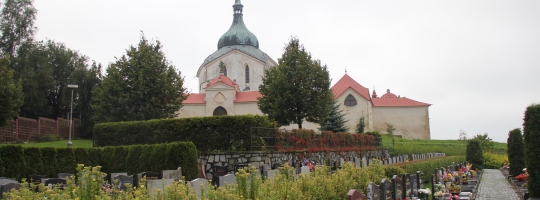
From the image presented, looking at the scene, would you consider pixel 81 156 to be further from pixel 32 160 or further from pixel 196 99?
pixel 196 99

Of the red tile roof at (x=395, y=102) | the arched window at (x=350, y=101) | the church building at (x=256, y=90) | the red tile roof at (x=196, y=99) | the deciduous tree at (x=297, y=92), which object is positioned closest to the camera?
the deciduous tree at (x=297, y=92)

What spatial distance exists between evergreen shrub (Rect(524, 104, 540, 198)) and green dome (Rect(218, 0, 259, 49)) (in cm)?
4423

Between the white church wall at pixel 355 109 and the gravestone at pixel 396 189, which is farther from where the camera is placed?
the white church wall at pixel 355 109

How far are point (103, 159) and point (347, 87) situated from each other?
38.5m

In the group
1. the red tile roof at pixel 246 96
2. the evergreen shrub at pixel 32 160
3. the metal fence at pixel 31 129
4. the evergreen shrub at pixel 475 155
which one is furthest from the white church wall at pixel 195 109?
the evergreen shrub at pixel 32 160

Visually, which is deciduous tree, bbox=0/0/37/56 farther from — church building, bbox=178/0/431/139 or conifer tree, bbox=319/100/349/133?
conifer tree, bbox=319/100/349/133

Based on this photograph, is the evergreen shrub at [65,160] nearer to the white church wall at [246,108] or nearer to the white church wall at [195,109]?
the white church wall at [246,108]

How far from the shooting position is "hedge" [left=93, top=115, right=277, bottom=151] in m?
16.4

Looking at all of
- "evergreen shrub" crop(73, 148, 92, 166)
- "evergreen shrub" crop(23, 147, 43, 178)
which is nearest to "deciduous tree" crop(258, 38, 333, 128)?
"evergreen shrub" crop(73, 148, 92, 166)

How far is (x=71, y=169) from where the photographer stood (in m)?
14.9

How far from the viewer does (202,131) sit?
55.5 feet

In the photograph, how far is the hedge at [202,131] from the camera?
16359 mm

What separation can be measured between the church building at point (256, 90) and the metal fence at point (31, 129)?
586 inches

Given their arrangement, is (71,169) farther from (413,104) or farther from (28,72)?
(413,104)
